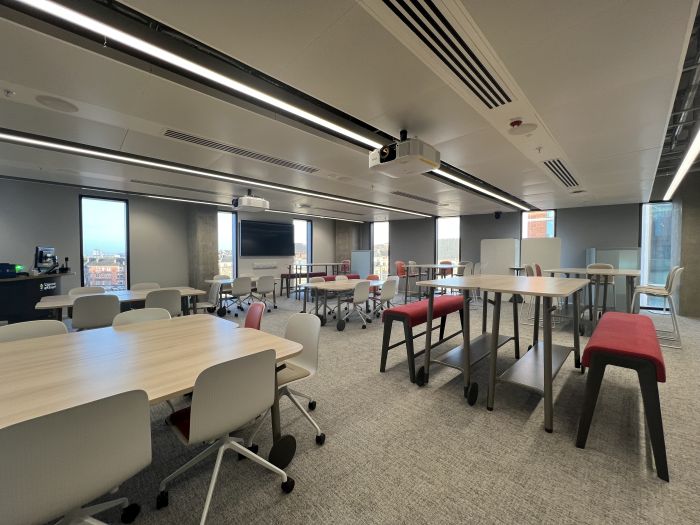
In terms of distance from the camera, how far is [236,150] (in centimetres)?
364

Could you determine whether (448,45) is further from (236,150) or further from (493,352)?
(236,150)

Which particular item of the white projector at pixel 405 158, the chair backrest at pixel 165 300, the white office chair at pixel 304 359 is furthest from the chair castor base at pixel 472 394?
the chair backrest at pixel 165 300

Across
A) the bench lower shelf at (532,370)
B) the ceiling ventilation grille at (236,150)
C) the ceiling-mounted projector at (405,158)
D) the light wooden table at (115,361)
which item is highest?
the ceiling ventilation grille at (236,150)

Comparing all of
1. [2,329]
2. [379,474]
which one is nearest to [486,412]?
[379,474]

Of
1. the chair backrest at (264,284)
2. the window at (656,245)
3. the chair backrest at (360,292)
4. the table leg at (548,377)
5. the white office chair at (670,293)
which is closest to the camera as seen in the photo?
the table leg at (548,377)

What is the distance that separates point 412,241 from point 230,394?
33.4 ft

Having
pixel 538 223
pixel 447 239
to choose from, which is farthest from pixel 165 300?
pixel 538 223

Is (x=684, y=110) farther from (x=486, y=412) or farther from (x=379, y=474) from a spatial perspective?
(x=379, y=474)

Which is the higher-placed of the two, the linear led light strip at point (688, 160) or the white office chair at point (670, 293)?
the linear led light strip at point (688, 160)

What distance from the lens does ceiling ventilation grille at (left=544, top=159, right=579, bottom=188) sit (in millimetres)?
4121

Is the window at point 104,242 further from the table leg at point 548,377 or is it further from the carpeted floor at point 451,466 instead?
the table leg at point 548,377

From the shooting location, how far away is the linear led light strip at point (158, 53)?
151 cm

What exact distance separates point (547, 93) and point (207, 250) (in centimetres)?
765

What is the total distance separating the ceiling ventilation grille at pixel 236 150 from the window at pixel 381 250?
7.48m
